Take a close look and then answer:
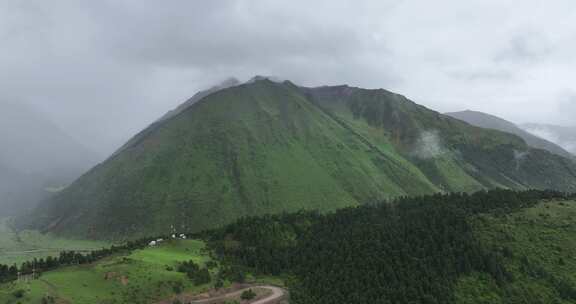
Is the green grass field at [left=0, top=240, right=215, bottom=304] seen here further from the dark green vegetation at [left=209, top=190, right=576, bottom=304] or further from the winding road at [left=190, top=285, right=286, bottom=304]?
the dark green vegetation at [left=209, top=190, right=576, bottom=304]

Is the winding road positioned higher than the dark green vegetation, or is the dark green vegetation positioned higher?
the dark green vegetation

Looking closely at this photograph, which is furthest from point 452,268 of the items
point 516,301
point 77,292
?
point 77,292

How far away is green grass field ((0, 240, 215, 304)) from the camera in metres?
105

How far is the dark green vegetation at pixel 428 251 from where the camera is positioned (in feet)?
405

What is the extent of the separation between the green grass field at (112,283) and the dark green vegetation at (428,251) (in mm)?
28058

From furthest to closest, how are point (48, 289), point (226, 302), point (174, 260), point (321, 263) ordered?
point (321, 263) → point (174, 260) → point (226, 302) → point (48, 289)

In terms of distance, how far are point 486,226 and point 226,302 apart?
94.1m

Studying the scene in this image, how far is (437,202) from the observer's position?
613 ft

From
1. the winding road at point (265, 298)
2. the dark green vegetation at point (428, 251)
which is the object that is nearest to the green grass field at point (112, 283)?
the winding road at point (265, 298)

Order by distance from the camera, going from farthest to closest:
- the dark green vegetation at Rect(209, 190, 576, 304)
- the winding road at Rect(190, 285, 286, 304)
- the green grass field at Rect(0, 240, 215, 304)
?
the dark green vegetation at Rect(209, 190, 576, 304), the winding road at Rect(190, 285, 286, 304), the green grass field at Rect(0, 240, 215, 304)

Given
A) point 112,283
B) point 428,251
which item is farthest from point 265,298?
point 428,251

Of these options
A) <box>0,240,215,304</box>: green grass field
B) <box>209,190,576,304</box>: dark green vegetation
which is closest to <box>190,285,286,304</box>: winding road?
<box>209,190,576,304</box>: dark green vegetation

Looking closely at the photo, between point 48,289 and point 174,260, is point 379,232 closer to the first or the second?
point 174,260

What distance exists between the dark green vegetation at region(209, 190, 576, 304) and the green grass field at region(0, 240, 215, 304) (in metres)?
28.1
